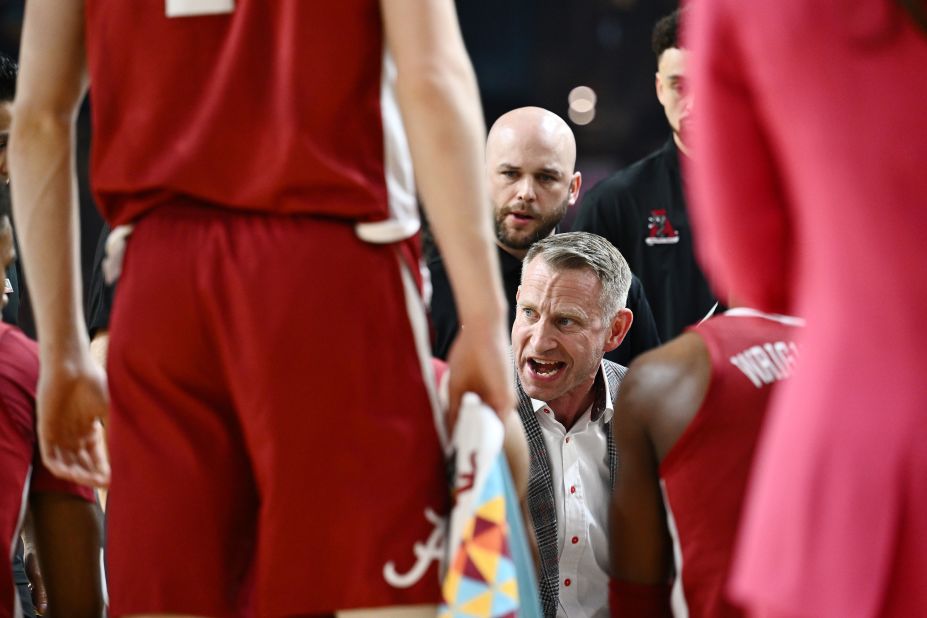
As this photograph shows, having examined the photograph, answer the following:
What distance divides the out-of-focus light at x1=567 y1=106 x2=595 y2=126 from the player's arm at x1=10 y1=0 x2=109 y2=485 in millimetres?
7336

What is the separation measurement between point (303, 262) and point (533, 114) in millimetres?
2716

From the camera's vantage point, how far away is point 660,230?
→ 13.6 ft

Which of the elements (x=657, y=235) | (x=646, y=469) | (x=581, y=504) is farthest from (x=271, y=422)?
(x=657, y=235)

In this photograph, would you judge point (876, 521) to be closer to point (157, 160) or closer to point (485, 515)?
point (485, 515)

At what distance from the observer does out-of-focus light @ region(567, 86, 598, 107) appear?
8.81 meters

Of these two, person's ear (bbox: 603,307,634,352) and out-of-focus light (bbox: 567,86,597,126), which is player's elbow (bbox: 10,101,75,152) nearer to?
person's ear (bbox: 603,307,634,352)

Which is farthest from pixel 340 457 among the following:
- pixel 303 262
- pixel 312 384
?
pixel 303 262

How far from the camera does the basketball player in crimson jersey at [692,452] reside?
2084 mm

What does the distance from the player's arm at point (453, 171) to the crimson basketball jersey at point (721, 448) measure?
2.03 ft

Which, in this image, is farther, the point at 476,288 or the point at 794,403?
the point at 476,288

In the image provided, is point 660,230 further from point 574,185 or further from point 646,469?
point 646,469

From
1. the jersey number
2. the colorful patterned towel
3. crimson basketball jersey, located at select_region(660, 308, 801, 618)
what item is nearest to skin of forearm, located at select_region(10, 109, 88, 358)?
the jersey number

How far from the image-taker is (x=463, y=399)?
156 centimetres

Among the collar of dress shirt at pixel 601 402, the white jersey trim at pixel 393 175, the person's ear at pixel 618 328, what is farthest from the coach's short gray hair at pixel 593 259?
the white jersey trim at pixel 393 175
